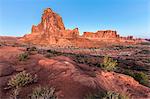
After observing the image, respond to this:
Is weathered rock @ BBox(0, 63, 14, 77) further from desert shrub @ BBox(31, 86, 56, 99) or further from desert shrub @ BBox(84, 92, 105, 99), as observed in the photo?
desert shrub @ BBox(84, 92, 105, 99)

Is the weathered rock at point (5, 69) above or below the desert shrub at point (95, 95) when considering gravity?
above

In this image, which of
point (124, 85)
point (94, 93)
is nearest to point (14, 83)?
point (94, 93)

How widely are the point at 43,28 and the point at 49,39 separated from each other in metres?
12.8

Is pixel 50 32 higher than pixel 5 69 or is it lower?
higher

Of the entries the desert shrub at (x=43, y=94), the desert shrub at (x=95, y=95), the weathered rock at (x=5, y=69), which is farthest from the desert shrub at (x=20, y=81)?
the desert shrub at (x=95, y=95)

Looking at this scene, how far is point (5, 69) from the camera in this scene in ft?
54.3

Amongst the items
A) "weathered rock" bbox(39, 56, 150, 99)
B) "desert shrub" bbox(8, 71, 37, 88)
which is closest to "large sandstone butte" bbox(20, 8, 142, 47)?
"weathered rock" bbox(39, 56, 150, 99)

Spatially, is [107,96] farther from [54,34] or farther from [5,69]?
[54,34]

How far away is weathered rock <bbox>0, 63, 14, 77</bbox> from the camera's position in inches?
625

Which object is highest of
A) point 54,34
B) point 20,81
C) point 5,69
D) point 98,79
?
point 54,34

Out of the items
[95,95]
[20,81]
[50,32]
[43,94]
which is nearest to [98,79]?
[95,95]

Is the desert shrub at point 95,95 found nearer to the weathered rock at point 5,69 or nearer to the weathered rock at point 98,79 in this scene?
the weathered rock at point 98,79

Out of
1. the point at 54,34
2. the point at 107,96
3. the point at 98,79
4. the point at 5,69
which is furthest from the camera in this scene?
the point at 54,34

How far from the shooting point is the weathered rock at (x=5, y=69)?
15.9m
